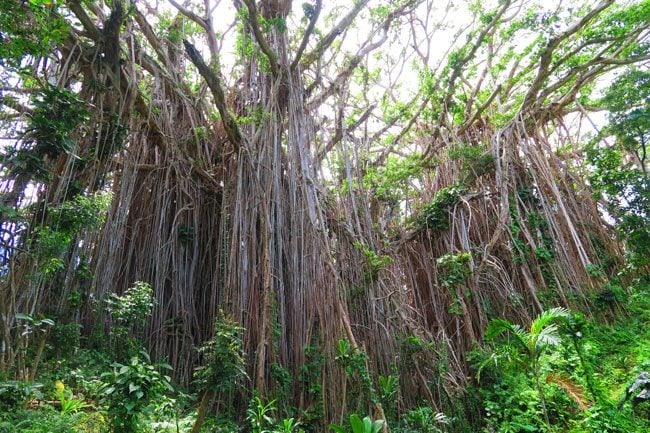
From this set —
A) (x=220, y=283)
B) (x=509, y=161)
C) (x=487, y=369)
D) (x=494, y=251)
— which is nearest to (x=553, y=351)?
(x=487, y=369)

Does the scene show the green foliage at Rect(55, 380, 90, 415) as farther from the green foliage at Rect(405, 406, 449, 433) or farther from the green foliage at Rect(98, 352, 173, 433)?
the green foliage at Rect(405, 406, 449, 433)

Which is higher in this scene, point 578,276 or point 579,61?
point 579,61

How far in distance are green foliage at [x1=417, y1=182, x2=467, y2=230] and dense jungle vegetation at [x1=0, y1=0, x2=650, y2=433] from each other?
1.0 inches

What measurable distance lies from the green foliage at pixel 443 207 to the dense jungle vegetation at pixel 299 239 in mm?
24

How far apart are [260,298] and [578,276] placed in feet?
11.1

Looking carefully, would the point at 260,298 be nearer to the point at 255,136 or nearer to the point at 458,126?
the point at 255,136

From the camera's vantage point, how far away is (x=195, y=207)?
414 centimetres

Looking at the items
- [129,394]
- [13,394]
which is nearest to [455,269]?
[129,394]

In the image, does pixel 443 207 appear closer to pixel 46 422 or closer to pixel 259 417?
pixel 259 417

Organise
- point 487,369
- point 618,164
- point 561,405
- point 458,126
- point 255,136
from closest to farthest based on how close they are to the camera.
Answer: point 561,405
point 487,369
point 255,136
point 618,164
point 458,126

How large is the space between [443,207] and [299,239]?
214 cm

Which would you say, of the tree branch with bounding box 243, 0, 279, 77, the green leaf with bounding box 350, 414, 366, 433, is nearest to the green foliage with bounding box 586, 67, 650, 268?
the tree branch with bounding box 243, 0, 279, 77

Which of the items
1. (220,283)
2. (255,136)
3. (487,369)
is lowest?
(487,369)

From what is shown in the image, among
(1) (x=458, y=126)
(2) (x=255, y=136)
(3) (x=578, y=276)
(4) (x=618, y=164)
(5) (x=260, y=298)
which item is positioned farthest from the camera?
(1) (x=458, y=126)
